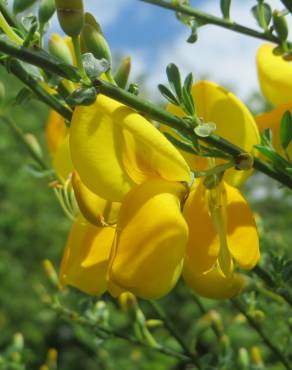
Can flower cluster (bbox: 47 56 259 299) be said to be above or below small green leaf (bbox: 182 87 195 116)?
below

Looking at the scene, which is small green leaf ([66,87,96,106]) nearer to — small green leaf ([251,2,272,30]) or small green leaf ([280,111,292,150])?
small green leaf ([280,111,292,150])

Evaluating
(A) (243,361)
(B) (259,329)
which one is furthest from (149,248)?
(A) (243,361)

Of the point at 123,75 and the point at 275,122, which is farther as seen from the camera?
the point at 275,122

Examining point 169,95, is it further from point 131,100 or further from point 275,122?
point 275,122

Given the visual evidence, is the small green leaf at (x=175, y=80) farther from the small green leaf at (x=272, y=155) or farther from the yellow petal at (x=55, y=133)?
the yellow petal at (x=55, y=133)

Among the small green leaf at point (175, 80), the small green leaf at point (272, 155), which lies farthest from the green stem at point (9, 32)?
the small green leaf at point (272, 155)

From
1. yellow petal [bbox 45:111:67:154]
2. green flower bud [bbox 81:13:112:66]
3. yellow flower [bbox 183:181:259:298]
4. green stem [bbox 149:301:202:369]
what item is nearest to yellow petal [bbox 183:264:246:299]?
yellow flower [bbox 183:181:259:298]

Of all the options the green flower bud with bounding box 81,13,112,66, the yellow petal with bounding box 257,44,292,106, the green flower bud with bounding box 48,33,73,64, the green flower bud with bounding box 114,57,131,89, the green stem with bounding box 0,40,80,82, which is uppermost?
the green stem with bounding box 0,40,80,82
